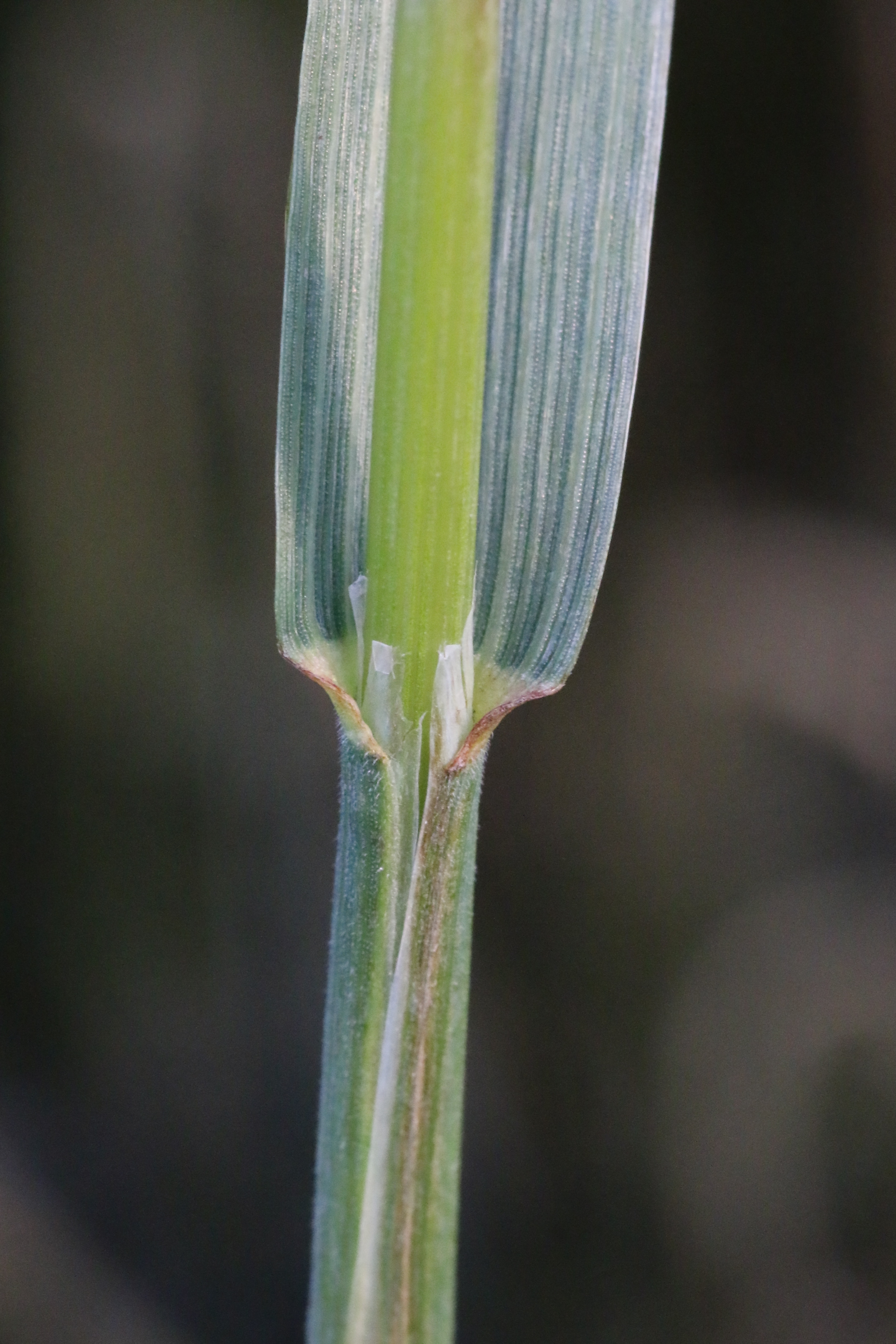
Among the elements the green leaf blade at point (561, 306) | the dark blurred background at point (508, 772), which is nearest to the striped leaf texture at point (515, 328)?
the green leaf blade at point (561, 306)

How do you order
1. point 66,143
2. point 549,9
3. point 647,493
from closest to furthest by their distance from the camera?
1. point 549,9
2. point 66,143
3. point 647,493

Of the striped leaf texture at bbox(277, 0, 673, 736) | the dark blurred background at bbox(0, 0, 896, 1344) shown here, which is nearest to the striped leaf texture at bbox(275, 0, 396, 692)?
the striped leaf texture at bbox(277, 0, 673, 736)

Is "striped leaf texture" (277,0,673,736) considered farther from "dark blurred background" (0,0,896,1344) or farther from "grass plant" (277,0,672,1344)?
"dark blurred background" (0,0,896,1344)

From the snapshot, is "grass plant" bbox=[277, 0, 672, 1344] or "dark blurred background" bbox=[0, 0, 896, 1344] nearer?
"grass plant" bbox=[277, 0, 672, 1344]

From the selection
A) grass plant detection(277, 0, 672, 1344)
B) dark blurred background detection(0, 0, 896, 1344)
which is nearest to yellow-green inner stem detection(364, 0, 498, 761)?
grass plant detection(277, 0, 672, 1344)

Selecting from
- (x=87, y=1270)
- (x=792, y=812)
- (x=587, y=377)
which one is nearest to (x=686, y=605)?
(x=792, y=812)

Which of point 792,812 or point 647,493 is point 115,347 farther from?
point 792,812
